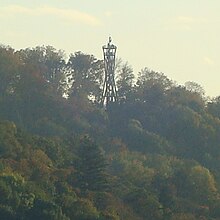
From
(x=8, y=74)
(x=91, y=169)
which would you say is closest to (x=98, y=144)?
(x=8, y=74)

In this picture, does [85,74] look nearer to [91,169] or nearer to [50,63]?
[50,63]

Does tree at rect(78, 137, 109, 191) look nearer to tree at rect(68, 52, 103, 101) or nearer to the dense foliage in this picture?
the dense foliage

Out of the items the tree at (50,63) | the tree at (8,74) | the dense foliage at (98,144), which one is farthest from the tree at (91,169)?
the tree at (50,63)

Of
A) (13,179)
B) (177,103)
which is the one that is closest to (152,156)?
(177,103)

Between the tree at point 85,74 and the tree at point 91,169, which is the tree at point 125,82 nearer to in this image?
the tree at point 85,74

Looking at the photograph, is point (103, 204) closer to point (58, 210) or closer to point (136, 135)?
point (58, 210)

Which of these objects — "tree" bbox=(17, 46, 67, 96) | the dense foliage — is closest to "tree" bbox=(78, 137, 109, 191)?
the dense foliage
